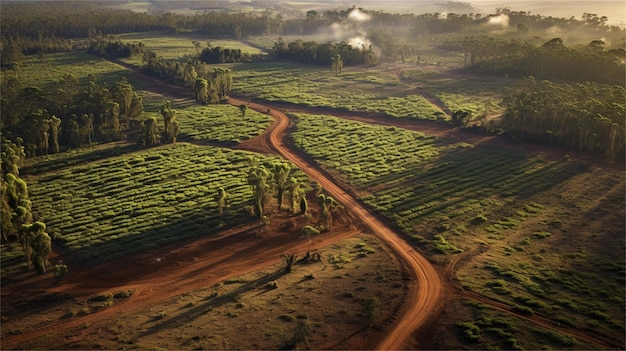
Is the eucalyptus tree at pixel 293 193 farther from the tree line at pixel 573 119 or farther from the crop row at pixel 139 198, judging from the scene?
the tree line at pixel 573 119

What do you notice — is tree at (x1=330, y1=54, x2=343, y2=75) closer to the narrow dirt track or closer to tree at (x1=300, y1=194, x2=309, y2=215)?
the narrow dirt track

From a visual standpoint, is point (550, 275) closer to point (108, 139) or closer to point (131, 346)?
point (131, 346)

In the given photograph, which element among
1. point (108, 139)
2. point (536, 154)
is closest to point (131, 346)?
point (108, 139)

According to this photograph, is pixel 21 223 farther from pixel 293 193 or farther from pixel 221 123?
pixel 221 123

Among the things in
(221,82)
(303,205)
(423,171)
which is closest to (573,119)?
(423,171)

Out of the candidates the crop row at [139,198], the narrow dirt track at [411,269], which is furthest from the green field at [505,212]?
the crop row at [139,198]

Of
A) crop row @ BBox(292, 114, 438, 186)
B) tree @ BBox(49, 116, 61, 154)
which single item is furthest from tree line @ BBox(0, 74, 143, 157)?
crop row @ BBox(292, 114, 438, 186)
